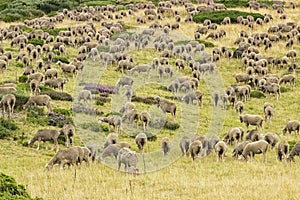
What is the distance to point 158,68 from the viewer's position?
34.9 meters

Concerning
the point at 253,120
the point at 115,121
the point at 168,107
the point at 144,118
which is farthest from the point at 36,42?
the point at 253,120

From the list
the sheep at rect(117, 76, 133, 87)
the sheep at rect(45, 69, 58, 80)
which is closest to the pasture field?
the sheep at rect(117, 76, 133, 87)

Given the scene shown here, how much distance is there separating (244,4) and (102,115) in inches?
1579

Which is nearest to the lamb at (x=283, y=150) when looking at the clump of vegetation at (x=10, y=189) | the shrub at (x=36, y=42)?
the clump of vegetation at (x=10, y=189)

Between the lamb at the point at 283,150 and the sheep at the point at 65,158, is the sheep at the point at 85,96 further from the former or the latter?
the lamb at the point at 283,150

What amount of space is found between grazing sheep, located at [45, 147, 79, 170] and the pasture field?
8.4 inches

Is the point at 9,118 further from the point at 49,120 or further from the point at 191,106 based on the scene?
the point at 191,106

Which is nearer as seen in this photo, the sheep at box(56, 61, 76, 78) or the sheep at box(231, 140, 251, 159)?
the sheep at box(231, 140, 251, 159)

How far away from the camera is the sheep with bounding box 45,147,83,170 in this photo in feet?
59.5

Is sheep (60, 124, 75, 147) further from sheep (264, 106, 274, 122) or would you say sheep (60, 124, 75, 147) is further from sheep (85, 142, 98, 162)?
sheep (264, 106, 274, 122)

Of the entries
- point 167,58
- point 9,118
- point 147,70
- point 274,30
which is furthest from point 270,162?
point 274,30

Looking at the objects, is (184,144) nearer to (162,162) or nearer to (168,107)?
(162,162)

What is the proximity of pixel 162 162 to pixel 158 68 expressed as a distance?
1513 cm

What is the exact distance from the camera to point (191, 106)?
99.8 ft
